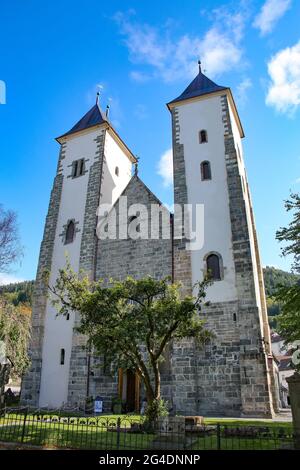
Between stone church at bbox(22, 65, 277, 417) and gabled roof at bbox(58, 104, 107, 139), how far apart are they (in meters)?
0.19

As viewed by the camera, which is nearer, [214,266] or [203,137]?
[214,266]

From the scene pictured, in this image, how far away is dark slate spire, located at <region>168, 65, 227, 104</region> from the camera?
73.0 feet

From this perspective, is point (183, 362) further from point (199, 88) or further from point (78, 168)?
point (199, 88)

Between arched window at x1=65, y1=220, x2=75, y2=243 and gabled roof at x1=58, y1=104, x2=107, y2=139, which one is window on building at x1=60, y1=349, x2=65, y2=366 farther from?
gabled roof at x1=58, y1=104, x2=107, y2=139

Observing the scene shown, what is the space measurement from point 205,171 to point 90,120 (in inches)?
417

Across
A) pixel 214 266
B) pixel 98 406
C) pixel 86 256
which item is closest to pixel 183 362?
pixel 98 406

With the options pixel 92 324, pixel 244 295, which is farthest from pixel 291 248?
pixel 92 324

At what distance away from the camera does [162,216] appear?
1944cm

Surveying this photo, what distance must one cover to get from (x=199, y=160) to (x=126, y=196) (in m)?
4.48

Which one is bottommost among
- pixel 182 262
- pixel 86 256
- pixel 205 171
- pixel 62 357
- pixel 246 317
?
pixel 62 357

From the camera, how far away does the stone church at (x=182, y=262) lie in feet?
49.4

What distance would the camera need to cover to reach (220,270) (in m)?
17.0

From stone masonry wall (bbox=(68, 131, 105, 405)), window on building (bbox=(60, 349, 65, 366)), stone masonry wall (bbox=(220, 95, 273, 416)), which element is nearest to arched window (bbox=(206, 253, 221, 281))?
stone masonry wall (bbox=(220, 95, 273, 416))

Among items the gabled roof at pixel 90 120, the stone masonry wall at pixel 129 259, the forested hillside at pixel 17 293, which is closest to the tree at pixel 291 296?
the stone masonry wall at pixel 129 259
